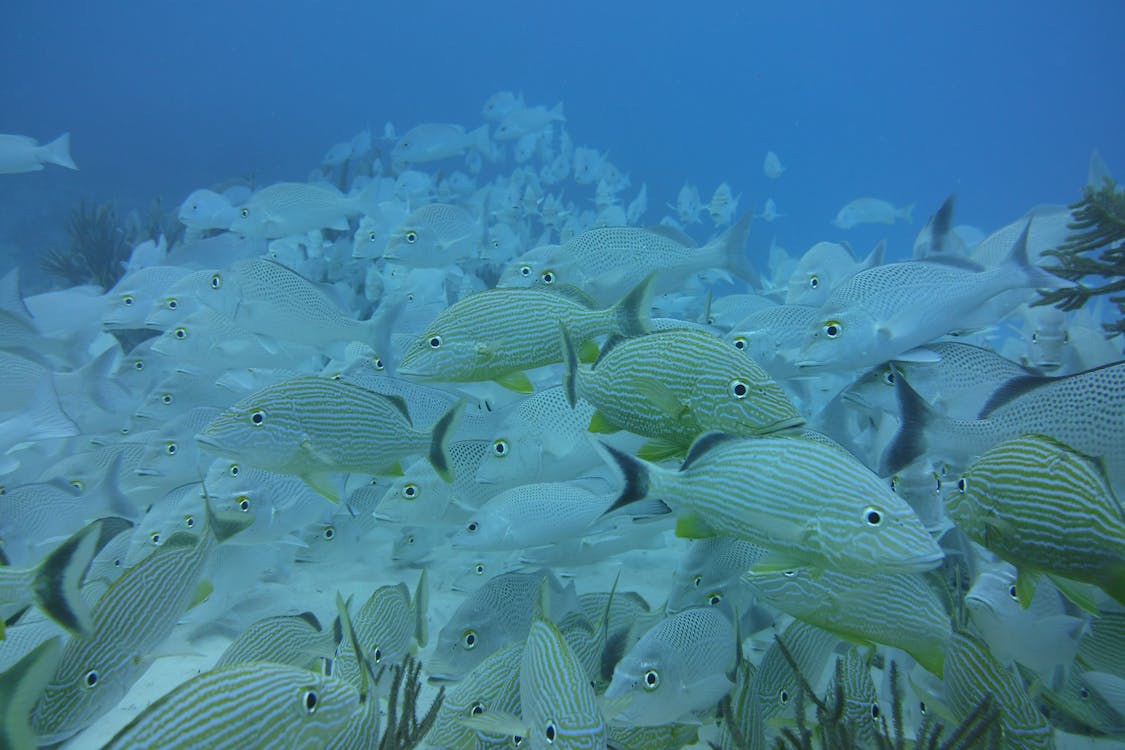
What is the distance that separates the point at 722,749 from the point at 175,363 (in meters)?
4.98

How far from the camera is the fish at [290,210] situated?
6484mm

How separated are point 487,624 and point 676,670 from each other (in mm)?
1044

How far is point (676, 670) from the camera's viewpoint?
7.77ft

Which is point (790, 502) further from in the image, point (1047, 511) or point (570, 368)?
point (570, 368)

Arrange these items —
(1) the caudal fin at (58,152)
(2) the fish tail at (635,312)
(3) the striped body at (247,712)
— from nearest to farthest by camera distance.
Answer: (3) the striped body at (247,712) → (2) the fish tail at (635,312) → (1) the caudal fin at (58,152)

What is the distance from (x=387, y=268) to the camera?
28.8 feet

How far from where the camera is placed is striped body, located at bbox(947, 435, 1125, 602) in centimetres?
176

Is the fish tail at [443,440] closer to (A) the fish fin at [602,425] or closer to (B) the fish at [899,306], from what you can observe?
(A) the fish fin at [602,425]

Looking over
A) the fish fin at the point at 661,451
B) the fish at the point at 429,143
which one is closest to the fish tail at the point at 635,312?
the fish fin at the point at 661,451

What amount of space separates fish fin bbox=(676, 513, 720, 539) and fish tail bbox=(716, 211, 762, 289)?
2805mm

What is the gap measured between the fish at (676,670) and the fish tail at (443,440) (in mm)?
1188

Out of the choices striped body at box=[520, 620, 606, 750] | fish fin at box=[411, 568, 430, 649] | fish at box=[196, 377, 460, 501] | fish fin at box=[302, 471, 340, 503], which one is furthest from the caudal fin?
striped body at box=[520, 620, 606, 750]

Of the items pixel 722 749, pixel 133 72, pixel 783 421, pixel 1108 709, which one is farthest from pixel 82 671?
pixel 133 72

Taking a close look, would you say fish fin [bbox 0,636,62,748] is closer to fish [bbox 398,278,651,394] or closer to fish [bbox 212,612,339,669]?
fish [bbox 212,612,339,669]
